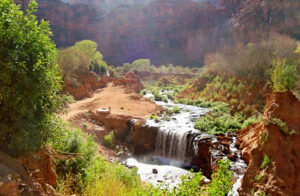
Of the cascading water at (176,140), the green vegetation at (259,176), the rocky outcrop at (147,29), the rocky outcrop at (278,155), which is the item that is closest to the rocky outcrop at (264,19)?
the rocky outcrop at (147,29)

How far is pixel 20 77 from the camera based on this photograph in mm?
3420

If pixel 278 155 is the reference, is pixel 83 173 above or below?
below

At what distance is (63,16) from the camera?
83.9 metres

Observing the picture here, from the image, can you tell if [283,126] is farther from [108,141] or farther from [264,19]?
[264,19]

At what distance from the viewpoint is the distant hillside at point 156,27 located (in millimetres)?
78250

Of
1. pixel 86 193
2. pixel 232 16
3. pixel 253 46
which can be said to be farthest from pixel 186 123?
pixel 232 16

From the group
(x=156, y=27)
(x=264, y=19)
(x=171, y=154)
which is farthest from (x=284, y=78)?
(x=156, y=27)

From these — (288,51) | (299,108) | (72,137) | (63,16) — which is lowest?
(72,137)

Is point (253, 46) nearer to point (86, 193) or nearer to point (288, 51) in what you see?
point (288, 51)

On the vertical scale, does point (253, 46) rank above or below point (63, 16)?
below

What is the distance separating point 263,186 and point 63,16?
309ft

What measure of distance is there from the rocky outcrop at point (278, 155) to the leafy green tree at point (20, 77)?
17.2 feet

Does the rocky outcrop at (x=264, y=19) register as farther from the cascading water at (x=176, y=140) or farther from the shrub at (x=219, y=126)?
the cascading water at (x=176, y=140)

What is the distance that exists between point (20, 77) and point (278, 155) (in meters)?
6.11
